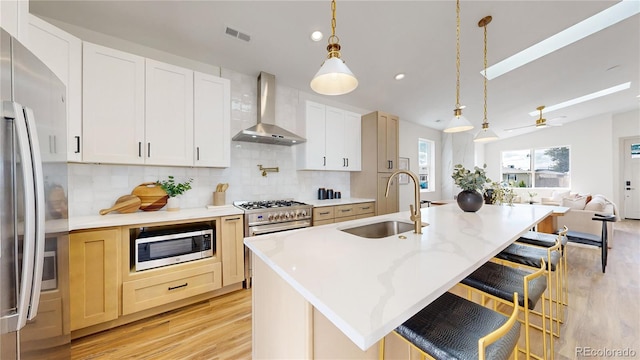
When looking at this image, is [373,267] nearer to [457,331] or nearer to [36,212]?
[457,331]

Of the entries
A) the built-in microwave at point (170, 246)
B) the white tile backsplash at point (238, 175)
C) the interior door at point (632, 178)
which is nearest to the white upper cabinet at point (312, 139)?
the white tile backsplash at point (238, 175)

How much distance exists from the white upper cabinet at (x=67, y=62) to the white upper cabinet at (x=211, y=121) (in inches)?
32.5

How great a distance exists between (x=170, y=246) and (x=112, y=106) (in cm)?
132

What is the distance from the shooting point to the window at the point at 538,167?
654cm

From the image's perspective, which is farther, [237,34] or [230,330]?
[237,34]

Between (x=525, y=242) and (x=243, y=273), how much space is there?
2796 mm

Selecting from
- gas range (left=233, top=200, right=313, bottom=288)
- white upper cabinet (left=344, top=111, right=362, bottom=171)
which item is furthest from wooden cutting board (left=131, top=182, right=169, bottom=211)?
white upper cabinet (left=344, top=111, right=362, bottom=171)

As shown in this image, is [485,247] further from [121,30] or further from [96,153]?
[121,30]

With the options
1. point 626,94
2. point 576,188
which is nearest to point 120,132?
point 626,94

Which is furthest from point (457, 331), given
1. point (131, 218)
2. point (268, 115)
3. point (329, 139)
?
point (329, 139)

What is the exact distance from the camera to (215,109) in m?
2.41

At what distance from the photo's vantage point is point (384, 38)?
7.57 feet

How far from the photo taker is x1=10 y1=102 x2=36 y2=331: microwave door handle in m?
0.73

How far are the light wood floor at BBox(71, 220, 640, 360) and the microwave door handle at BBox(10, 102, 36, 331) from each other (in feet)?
3.50
